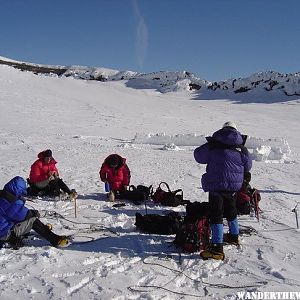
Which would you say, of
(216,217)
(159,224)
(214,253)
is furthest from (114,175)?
(214,253)

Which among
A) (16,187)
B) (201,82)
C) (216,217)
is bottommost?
(216,217)

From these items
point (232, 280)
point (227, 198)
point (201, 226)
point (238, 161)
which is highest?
point (238, 161)

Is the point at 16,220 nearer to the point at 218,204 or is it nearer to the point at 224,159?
the point at 218,204

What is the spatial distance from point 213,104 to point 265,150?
25325 millimetres

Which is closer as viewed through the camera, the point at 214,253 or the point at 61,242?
the point at 214,253

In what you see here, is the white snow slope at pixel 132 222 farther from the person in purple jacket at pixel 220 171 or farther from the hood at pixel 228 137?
the hood at pixel 228 137

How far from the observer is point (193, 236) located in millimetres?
5477

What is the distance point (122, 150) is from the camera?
15.5 m

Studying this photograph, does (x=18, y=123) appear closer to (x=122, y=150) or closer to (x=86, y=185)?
(x=122, y=150)

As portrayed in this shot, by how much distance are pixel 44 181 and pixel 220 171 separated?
169 inches

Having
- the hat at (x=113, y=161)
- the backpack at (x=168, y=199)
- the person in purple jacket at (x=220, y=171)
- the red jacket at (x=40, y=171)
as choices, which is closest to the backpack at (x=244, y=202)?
the backpack at (x=168, y=199)

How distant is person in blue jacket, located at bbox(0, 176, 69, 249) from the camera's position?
5430mm

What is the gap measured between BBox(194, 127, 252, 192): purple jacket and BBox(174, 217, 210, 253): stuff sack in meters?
0.50

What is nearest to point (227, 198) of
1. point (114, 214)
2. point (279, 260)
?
point (279, 260)
